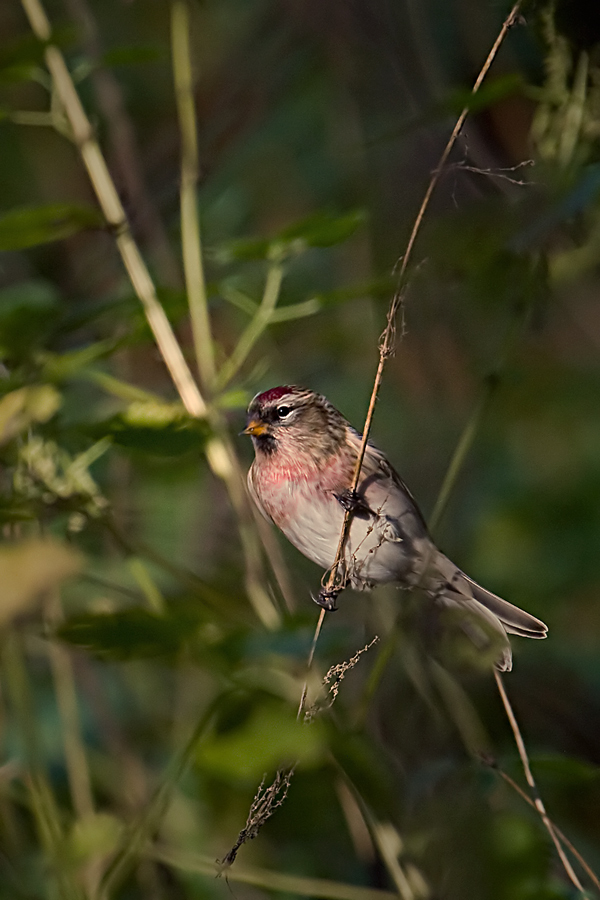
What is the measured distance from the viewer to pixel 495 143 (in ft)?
7.98

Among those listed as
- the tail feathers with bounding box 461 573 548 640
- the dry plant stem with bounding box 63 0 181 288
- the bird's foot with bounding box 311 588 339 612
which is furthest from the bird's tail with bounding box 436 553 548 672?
the dry plant stem with bounding box 63 0 181 288

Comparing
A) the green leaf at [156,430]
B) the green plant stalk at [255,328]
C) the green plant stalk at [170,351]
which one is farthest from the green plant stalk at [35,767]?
the green plant stalk at [255,328]

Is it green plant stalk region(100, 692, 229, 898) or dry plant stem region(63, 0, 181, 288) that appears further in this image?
dry plant stem region(63, 0, 181, 288)

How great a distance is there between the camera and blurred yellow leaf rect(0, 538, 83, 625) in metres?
0.79

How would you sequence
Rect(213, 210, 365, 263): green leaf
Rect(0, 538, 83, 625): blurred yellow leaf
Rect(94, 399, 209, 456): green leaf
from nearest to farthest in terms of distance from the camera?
Rect(0, 538, 83, 625): blurred yellow leaf → Rect(94, 399, 209, 456): green leaf → Rect(213, 210, 365, 263): green leaf

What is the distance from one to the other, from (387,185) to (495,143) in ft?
1.01

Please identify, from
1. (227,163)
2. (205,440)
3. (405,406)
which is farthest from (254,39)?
(205,440)

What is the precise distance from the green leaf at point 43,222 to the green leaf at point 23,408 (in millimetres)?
224

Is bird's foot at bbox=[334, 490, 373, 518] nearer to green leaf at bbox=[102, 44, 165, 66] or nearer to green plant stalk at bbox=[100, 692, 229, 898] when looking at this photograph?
green plant stalk at bbox=[100, 692, 229, 898]

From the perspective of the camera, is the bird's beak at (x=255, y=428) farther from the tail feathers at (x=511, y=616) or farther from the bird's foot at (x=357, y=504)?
the tail feathers at (x=511, y=616)

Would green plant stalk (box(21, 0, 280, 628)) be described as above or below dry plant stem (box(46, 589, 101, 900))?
above

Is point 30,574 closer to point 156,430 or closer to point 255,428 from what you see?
point 156,430

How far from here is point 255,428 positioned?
1.56 meters

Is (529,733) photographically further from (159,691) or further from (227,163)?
(227,163)
